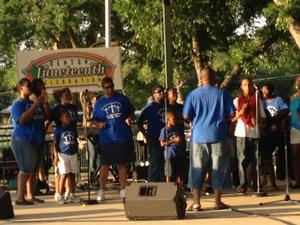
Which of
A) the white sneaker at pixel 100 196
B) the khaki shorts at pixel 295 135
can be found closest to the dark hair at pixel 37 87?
the white sneaker at pixel 100 196

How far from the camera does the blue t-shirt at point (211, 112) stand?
10.8 metres

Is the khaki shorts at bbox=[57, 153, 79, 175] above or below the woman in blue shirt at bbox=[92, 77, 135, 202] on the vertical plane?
below

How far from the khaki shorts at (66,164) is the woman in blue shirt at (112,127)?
44cm

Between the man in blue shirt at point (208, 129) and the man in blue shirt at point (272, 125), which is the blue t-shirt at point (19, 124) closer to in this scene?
the man in blue shirt at point (208, 129)

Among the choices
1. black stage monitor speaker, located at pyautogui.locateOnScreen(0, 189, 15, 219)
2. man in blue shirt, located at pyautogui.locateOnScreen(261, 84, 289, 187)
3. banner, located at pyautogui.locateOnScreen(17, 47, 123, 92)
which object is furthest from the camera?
banner, located at pyautogui.locateOnScreen(17, 47, 123, 92)

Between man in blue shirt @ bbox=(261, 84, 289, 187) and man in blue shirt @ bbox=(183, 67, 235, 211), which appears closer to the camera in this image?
man in blue shirt @ bbox=(183, 67, 235, 211)

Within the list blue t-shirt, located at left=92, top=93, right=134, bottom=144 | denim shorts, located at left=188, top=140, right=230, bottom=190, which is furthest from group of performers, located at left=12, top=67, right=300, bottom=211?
denim shorts, located at left=188, top=140, right=230, bottom=190

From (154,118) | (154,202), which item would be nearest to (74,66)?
(154,118)

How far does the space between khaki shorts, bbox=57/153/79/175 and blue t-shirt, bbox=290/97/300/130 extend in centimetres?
366

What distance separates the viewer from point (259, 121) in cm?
1275

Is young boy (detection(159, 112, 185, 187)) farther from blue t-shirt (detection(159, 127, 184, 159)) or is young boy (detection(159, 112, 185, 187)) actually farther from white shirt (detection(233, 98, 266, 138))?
white shirt (detection(233, 98, 266, 138))

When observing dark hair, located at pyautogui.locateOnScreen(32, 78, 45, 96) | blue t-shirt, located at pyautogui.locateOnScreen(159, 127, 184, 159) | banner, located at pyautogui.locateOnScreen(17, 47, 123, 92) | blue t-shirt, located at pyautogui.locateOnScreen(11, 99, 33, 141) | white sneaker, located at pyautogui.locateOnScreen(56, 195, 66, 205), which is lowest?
white sneaker, located at pyautogui.locateOnScreen(56, 195, 66, 205)

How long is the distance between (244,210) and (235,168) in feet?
9.91

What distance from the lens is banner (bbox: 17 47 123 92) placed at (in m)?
15.3
